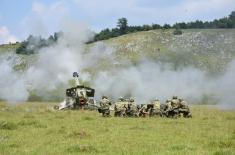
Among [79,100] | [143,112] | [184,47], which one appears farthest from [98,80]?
[184,47]

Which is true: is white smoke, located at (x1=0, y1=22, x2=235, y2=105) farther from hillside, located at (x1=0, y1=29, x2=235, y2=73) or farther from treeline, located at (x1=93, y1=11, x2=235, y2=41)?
treeline, located at (x1=93, y1=11, x2=235, y2=41)

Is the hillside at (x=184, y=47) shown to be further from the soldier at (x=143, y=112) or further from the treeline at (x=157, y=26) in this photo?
the soldier at (x=143, y=112)

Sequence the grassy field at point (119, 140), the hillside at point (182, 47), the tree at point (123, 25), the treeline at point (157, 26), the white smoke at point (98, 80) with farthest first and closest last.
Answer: the tree at point (123, 25) → the treeline at point (157, 26) → the hillside at point (182, 47) → the white smoke at point (98, 80) → the grassy field at point (119, 140)

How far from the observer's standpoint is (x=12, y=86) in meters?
78.6

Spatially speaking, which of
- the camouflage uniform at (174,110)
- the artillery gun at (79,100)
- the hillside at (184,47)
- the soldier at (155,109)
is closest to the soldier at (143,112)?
the soldier at (155,109)

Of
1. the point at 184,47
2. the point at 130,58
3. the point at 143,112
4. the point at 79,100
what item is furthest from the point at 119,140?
the point at 184,47

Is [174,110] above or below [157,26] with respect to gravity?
below

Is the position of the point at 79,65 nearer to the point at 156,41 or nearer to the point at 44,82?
the point at 44,82

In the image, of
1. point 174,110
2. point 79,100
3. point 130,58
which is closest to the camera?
point 174,110

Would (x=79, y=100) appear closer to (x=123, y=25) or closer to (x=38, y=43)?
(x=38, y=43)

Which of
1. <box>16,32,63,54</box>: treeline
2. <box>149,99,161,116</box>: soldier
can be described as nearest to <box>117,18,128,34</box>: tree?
<box>16,32,63,54</box>: treeline

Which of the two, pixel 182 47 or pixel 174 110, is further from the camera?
pixel 182 47

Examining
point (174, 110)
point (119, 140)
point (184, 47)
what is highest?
point (184, 47)

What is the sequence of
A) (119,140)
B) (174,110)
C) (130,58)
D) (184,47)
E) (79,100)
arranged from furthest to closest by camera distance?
(184,47), (130,58), (79,100), (174,110), (119,140)
